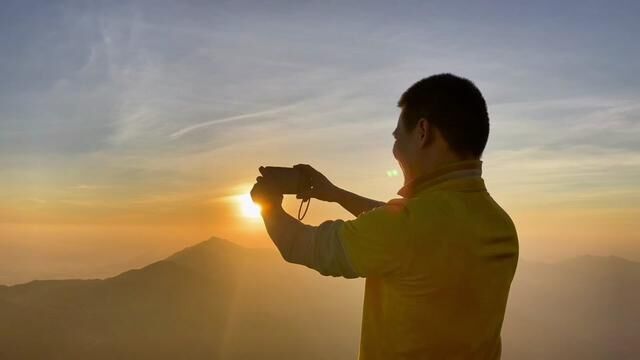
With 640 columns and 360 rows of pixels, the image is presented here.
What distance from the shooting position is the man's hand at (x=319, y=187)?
323 cm

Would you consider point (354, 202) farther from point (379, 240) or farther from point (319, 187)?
point (379, 240)

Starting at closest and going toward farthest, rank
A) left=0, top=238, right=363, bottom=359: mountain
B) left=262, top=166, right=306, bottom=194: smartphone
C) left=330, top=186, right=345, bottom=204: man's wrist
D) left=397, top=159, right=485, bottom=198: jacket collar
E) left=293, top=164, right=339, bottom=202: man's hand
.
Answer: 1. left=397, top=159, right=485, bottom=198: jacket collar
2. left=262, top=166, right=306, bottom=194: smartphone
3. left=293, top=164, right=339, bottom=202: man's hand
4. left=330, top=186, right=345, bottom=204: man's wrist
5. left=0, top=238, right=363, bottom=359: mountain

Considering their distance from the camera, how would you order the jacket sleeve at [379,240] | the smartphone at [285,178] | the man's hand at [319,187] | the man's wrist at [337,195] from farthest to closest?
the man's wrist at [337,195] < the man's hand at [319,187] < the smartphone at [285,178] < the jacket sleeve at [379,240]

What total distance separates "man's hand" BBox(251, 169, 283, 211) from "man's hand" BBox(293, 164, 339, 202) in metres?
0.53

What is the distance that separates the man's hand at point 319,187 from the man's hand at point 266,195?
0.53 m

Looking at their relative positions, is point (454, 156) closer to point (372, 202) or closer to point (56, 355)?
point (372, 202)

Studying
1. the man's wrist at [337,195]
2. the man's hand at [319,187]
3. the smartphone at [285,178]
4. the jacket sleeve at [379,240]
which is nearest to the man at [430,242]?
the jacket sleeve at [379,240]

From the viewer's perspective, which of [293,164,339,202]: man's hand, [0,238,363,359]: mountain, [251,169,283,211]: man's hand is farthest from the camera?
[0,238,363,359]: mountain

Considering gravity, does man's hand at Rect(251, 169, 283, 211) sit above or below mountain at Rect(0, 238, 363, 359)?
above

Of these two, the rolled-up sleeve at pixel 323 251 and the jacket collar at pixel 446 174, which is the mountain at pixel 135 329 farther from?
the jacket collar at pixel 446 174

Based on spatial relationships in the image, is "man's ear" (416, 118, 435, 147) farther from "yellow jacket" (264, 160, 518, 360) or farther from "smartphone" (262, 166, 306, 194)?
"smartphone" (262, 166, 306, 194)

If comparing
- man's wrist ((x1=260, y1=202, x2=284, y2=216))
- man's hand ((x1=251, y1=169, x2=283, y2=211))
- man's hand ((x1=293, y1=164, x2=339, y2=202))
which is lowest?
man's wrist ((x1=260, y1=202, x2=284, y2=216))

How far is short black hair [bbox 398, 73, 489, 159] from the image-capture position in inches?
94.3

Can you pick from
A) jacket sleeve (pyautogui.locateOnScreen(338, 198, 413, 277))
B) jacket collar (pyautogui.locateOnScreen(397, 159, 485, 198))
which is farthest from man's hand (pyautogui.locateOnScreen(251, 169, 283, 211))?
jacket collar (pyautogui.locateOnScreen(397, 159, 485, 198))
